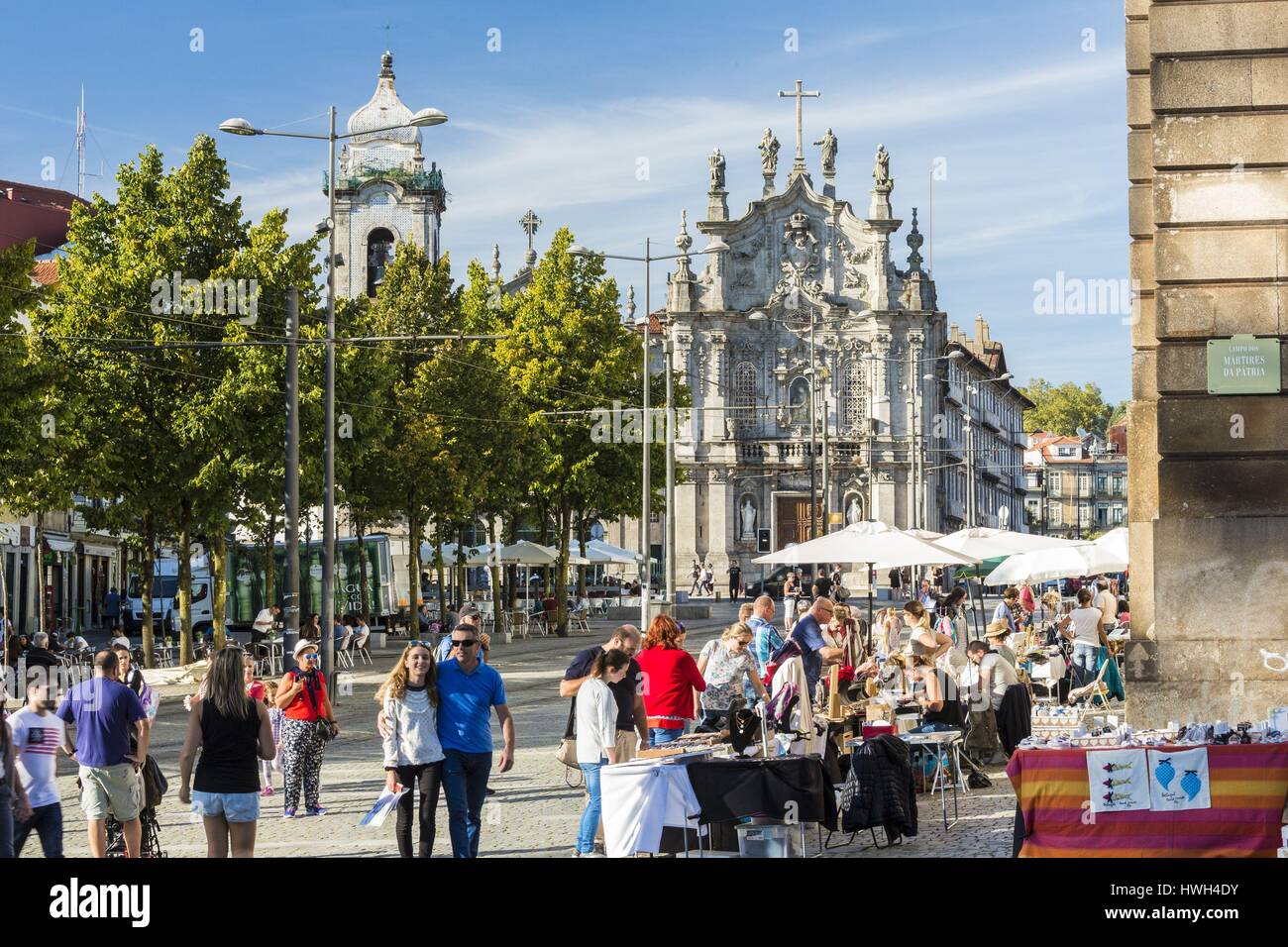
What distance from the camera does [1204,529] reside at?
612 inches

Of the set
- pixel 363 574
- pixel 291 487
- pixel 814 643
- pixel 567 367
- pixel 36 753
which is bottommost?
pixel 363 574

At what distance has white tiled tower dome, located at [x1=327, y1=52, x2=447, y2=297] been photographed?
8725 centimetres

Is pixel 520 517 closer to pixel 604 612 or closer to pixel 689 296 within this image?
pixel 604 612

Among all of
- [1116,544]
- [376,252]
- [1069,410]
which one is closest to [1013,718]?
[1116,544]

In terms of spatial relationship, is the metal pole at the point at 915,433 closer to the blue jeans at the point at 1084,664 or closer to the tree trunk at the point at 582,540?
the tree trunk at the point at 582,540

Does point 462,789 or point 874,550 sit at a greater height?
point 874,550

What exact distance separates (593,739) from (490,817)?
11.4ft

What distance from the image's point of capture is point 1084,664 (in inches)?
1016

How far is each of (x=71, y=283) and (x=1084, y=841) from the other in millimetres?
27241

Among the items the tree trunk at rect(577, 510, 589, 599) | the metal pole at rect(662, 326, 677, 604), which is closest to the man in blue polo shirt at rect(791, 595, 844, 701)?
the metal pole at rect(662, 326, 677, 604)

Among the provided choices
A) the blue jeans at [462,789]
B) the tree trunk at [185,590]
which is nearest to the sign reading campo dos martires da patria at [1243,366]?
the blue jeans at [462,789]

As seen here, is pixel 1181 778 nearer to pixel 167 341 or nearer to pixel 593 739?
pixel 593 739

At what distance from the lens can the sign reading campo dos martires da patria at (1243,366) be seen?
15.4 meters

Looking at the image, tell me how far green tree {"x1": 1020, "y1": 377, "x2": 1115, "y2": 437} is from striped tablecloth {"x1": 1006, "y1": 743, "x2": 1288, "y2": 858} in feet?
529
